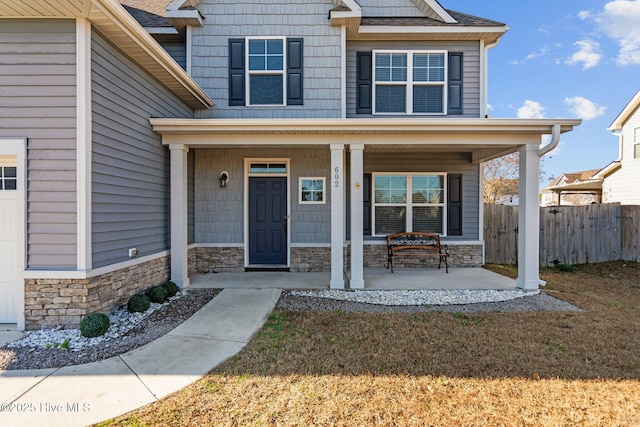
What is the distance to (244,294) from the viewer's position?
5.51 meters

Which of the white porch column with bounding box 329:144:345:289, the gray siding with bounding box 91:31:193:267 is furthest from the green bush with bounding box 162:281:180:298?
the white porch column with bounding box 329:144:345:289

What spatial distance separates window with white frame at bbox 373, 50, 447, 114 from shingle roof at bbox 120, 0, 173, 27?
5.01 m

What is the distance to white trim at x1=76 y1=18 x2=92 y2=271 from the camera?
3.90 metres

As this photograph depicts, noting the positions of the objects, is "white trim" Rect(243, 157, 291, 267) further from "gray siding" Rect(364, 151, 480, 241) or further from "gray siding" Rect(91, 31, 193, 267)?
"gray siding" Rect(364, 151, 480, 241)

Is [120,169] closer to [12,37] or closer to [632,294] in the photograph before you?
[12,37]

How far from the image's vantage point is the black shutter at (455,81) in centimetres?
757

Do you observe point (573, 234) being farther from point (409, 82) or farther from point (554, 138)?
point (409, 82)

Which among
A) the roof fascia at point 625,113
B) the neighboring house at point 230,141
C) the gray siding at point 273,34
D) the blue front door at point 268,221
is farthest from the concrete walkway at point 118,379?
the roof fascia at point 625,113

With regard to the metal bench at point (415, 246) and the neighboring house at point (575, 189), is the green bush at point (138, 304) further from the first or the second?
the neighboring house at point (575, 189)

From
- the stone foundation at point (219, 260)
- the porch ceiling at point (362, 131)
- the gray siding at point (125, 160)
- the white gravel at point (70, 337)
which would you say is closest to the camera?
the white gravel at point (70, 337)

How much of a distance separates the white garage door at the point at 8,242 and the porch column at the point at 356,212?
15.5ft

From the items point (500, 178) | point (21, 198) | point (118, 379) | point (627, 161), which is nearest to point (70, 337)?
point (118, 379)

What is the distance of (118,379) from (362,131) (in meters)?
4.74

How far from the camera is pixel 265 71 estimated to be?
23.4 feet
